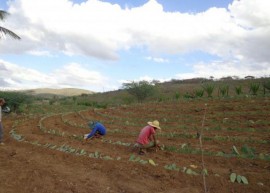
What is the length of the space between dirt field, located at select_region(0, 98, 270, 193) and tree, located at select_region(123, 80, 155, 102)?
2150 centimetres

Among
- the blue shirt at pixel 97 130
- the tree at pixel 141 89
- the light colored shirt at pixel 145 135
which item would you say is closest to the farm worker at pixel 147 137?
the light colored shirt at pixel 145 135

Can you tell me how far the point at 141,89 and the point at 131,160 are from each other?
93.8 ft

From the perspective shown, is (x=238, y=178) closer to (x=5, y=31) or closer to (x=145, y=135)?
(x=145, y=135)

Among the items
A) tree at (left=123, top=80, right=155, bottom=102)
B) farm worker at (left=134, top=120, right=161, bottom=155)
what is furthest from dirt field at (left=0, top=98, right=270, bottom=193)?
tree at (left=123, top=80, right=155, bottom=102)

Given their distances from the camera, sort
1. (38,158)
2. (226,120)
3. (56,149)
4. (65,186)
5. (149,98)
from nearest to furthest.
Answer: (65,186) < (38,158) < (56,149) < (226,120) < (149,98)

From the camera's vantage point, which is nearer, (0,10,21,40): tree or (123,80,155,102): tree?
(0,10,21,40): tree

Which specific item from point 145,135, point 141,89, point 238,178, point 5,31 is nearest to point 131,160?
point 145,135

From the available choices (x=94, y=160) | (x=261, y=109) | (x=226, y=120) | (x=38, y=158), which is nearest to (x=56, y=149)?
(x=38, y=158)

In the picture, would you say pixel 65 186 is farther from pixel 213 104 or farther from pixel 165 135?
pixel 213 104

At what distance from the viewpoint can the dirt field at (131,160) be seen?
22.9 feet

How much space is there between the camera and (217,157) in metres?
8.95

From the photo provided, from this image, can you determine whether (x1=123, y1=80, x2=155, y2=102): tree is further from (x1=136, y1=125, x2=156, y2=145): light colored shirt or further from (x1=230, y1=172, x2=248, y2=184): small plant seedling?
(x1=230, y1=172, x2=248, y2=184): small plant seedling

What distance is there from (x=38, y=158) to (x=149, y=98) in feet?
96.5

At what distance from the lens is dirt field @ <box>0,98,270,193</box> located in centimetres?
697
